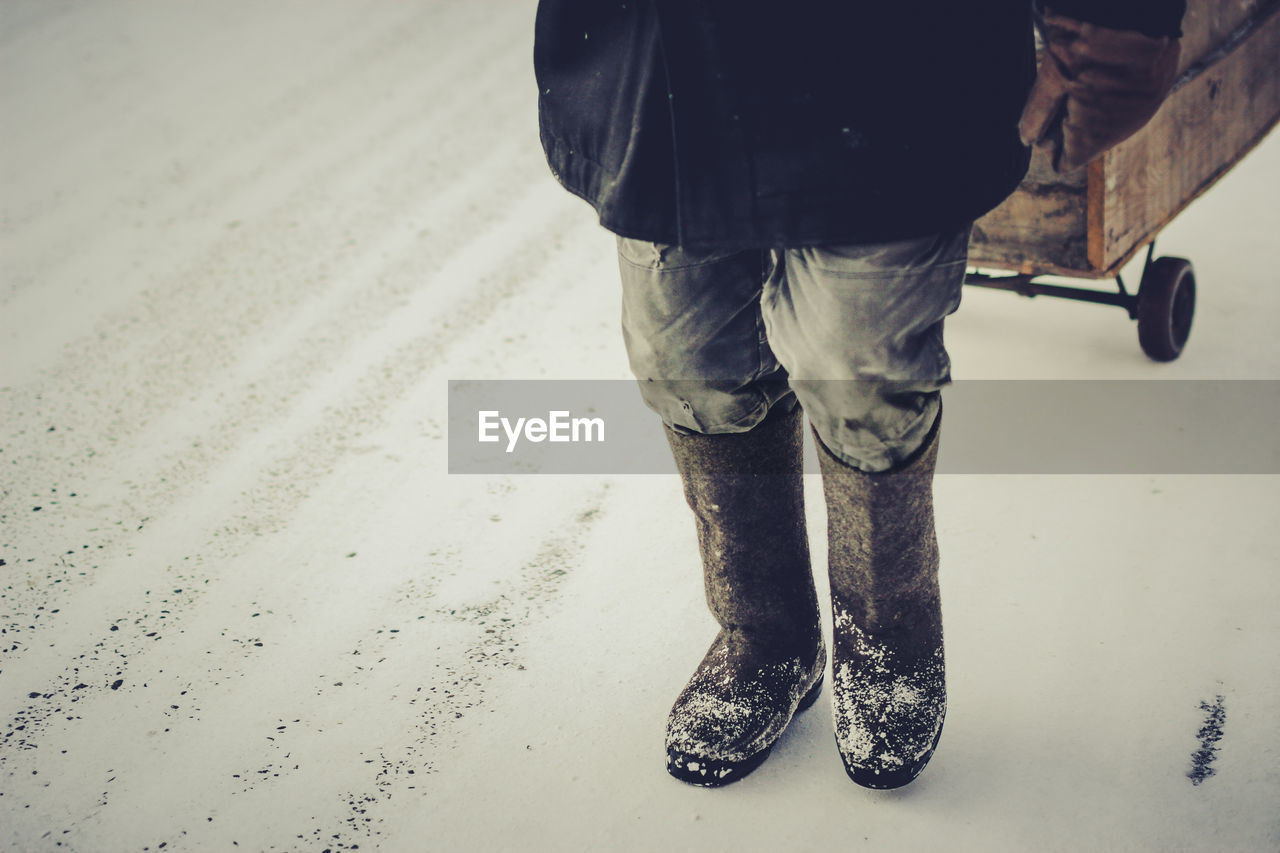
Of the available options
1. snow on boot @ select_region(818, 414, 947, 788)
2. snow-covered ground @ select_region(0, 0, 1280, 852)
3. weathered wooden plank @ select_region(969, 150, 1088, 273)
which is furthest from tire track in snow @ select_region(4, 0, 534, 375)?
snow on boot @ select_region(818, 414, 947, 788)

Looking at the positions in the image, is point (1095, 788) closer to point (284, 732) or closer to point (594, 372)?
point (284, 732)

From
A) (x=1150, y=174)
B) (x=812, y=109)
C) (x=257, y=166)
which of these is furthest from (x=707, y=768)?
(x=257, y=166)

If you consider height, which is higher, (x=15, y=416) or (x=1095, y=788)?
(x=15, y=416)

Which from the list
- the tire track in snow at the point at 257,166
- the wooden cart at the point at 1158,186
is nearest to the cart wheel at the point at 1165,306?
the wooden cart at the point at 1158,186

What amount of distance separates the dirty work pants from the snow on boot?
6 cm

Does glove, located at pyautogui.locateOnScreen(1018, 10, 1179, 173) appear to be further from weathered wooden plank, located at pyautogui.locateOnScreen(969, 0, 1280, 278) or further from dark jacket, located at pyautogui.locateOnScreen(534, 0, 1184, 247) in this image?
weathered wooden plank, located at pyautogui.locateOnScreen(969, 0, 1280, 278)

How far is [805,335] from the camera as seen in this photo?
915mm

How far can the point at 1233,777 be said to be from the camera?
109 cm

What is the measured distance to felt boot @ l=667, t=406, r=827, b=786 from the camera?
3.51ft

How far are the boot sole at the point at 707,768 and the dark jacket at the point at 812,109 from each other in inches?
23.8

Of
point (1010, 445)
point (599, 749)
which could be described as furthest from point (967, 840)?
point (1010, 445)

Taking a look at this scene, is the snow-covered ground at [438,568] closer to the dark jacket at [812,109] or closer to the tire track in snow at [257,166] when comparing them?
the tire track in snow at [257,166]

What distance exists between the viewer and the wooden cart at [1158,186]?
148 centimetres

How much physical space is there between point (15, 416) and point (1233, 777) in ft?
6.75
